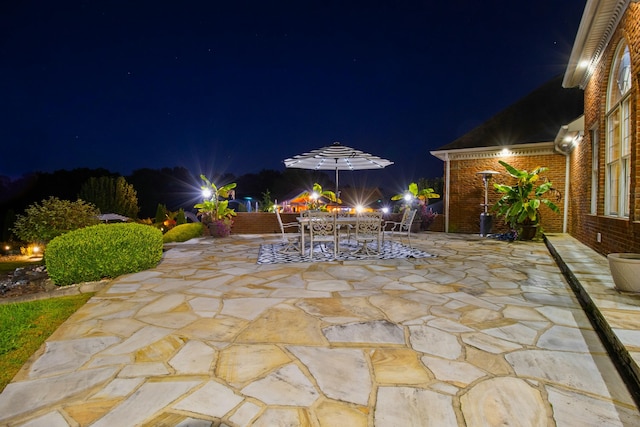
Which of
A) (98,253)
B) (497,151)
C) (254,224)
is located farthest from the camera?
(254,224)

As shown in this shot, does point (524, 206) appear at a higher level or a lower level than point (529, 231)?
higher

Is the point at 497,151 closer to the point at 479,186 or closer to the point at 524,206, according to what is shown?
the point at 479,186

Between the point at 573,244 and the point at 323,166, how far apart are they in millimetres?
6556

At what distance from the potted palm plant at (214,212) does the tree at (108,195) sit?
33.9 ft

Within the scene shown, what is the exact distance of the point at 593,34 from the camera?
19.4 feet

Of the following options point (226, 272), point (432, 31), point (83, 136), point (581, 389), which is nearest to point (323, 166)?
point (226, 272)

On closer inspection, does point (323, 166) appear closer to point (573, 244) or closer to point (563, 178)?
point (573, 244)

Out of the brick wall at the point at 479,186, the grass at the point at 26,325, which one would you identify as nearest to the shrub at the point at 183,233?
the grass at the point at 26,325

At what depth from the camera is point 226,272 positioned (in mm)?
5734

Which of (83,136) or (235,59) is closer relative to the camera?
(235,59)

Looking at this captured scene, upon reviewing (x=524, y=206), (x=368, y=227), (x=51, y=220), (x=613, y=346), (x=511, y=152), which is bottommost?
(x=613, y=346)

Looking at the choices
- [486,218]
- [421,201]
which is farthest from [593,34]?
[421,201]

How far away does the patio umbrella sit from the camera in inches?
343

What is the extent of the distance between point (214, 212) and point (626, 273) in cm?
1081
